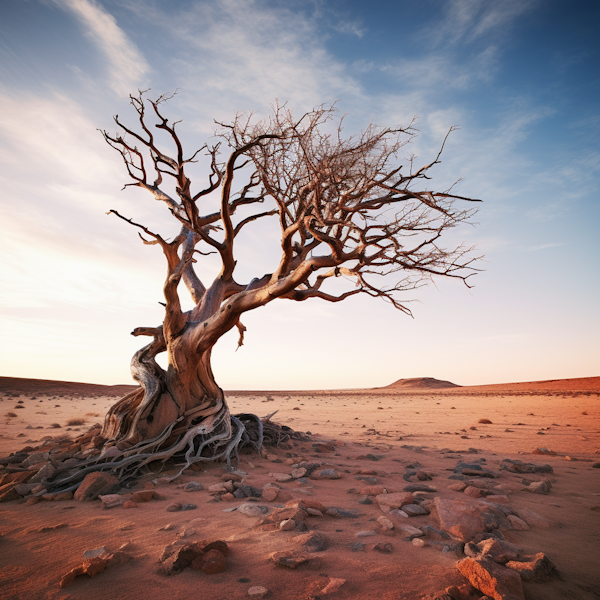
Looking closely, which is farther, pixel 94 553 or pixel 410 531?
pixel 410 531

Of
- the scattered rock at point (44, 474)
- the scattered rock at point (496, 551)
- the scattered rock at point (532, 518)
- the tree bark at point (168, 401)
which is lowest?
the scattered rock at point (532, 518)

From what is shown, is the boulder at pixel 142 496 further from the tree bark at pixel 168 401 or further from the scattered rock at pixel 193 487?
the tree bark at pixel 168 401

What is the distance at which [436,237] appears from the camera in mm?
7285

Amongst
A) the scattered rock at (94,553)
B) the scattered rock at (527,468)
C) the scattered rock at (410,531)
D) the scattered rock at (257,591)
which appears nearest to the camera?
the scattered rock at (257,591)

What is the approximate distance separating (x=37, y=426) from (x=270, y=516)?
12.6 m

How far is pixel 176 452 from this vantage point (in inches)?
273

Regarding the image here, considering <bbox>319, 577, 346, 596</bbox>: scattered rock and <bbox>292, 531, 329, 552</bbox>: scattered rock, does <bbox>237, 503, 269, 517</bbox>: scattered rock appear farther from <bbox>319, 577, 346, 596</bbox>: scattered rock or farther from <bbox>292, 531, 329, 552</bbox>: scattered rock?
<bbox>319, 577, 346, 596</bbox>: scattered rock

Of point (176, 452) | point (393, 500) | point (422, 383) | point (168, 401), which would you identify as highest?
point (422, 383)

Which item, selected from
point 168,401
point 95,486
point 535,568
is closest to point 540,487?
point 535,568

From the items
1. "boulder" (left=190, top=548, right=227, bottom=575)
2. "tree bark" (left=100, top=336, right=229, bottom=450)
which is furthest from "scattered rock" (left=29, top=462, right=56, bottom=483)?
"boulder" (left=190, top=548, right=227, bottom=575)

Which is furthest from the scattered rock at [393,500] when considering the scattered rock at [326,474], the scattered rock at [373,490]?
the scattered rock at [326,474]

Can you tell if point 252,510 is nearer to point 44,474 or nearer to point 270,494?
point 270,494

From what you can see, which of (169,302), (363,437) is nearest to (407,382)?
(363,437)

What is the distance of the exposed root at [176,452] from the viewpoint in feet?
19.1
